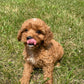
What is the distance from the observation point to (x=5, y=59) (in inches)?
129

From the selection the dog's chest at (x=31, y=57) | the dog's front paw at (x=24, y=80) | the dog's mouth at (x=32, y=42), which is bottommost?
the dog's front paw at (x=24, y=80)

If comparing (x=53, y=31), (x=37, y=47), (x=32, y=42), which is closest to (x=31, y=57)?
(x=37, y=47)

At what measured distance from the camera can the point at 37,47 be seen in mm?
2707

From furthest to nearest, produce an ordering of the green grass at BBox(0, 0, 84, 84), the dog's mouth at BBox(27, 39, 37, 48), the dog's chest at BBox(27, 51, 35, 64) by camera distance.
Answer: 1. the green grass at BBox(0, 0, 84, 84)
2. the dog's chest at BBox(27, 51, 35, 64)
3. the dog's mouth at BBox(27, 39, 37, 48)

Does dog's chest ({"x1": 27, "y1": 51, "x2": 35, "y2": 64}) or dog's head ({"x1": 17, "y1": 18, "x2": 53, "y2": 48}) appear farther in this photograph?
dog's chest ({"x1": 27, "y1": 51, "x2": 35, "y2": 64})

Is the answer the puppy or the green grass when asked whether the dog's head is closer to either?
the puppy

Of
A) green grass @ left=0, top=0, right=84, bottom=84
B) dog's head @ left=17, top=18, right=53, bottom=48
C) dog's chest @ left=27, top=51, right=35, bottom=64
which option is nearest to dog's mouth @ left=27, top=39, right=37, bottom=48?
dog's head @ left=17, top=18, right=53, bottom=48

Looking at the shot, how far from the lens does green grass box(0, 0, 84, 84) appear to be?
3004 mm

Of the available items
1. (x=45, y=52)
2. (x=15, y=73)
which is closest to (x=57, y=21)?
(x=45, y=52)

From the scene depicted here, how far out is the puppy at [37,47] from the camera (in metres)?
2.50

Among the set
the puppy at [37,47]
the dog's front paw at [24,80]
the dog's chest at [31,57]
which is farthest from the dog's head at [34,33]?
the dog's front paw at [24,80]

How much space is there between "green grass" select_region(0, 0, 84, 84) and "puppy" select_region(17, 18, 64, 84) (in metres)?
0.22

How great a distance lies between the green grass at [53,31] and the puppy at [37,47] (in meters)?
0.22

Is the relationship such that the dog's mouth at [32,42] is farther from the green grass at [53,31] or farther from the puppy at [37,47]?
the green grass at [53,31]
